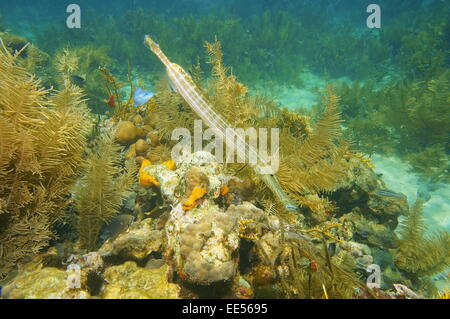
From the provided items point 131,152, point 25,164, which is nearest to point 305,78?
point 131,152

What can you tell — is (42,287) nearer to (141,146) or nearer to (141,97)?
(141,146)

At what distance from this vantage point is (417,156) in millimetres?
7367

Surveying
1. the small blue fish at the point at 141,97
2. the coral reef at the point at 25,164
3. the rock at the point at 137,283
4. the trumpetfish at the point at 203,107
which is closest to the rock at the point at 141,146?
the small blue fish at the point at 141,97

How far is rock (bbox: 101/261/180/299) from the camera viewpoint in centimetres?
219

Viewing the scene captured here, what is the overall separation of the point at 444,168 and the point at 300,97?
6500 millimetres

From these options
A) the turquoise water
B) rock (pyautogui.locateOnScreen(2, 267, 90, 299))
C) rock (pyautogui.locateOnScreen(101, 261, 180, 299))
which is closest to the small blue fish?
the turquoise water

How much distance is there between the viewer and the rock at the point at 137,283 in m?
2.19

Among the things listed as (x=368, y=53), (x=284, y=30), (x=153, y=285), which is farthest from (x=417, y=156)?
(x=284, y=30)

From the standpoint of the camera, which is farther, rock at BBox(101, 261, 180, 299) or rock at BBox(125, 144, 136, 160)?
rock at BBox(125, 144, 136, 160)

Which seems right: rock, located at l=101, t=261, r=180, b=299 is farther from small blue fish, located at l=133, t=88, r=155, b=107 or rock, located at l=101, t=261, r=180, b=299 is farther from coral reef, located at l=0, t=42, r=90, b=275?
small blue fish, located at l=133, t=88, r=155, b=107

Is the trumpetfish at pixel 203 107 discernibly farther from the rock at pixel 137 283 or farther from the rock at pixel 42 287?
the rock at pixel 42 287

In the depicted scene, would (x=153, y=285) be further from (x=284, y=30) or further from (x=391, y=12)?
(x=391, y=12)

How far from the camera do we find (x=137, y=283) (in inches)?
95.9

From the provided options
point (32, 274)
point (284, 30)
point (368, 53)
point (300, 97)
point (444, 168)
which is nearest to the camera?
point (32, 274)
